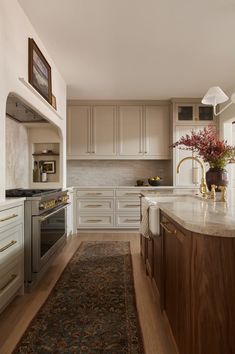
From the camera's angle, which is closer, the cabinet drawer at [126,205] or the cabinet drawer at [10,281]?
the cabinet drawer at [10,281]

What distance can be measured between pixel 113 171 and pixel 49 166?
1.58m

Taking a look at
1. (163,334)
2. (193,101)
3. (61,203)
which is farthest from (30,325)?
(193,101)

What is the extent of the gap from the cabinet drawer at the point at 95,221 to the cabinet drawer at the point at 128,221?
146 millimetres

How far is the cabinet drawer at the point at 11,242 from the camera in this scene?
6.20 ft

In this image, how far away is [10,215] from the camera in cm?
204

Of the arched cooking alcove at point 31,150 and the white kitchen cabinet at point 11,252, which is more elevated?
the arched cooking alcove at point 31,150

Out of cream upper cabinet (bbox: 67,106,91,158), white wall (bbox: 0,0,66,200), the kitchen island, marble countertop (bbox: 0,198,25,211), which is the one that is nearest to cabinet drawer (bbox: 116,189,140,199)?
cream upper cabinet (bbox: 67,106,91,158)

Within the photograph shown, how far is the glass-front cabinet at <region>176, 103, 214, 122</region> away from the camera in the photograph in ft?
16.6

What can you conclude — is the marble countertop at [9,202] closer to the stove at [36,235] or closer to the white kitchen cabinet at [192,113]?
the stove at [36,235]

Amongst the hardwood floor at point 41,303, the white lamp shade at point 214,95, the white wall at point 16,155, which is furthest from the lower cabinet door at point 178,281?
the white wall at point 16,155

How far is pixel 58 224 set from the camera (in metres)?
3.22

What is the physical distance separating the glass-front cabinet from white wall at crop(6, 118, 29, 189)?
9.29 ft

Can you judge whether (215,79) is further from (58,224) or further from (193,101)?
(58,224)

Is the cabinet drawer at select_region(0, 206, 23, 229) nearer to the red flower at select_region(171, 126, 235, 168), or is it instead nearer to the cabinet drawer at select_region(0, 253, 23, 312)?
the cabinet drawer at select_region(0, 253, 23, 312)
